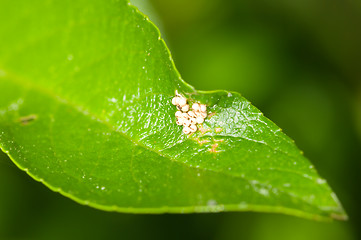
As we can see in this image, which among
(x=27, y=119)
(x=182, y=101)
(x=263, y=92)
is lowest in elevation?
(x=27, y=119)

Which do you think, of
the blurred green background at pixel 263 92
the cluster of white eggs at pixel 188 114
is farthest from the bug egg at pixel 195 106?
the blurred green background at pixel 263 92

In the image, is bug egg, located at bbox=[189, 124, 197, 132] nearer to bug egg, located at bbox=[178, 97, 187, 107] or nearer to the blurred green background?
bug egg, located at bbox=[178, 97, 187, 107]

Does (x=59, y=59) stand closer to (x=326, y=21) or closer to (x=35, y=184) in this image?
(x=35, y=184)

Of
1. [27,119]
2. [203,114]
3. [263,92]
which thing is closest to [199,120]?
[203,114]

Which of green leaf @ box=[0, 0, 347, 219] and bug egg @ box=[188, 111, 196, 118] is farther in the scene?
bug egg @ box=[188, 111, 196, 118]

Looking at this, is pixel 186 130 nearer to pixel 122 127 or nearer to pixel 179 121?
pixel 179 121

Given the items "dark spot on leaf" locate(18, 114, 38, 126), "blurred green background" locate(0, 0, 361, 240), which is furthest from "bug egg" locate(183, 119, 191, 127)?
"blurred green background" locate(0, 0, 361, 240)

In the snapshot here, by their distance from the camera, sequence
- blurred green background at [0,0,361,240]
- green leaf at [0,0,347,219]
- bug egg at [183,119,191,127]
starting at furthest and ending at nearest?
1. blurred green background at [0,0,361,240]
2. bug egg at [183,119,191,127]
3. green leaf at [0,0,347,219]
